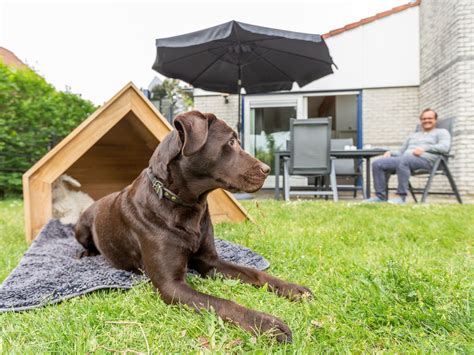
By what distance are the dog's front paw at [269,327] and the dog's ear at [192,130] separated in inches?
31.5

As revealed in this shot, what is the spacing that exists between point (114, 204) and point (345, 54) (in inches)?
359

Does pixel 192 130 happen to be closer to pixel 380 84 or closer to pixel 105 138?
pixel 105 138

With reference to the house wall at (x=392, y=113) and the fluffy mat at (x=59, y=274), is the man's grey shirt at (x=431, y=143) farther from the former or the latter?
the fluffy mat at (x=59, y=274)

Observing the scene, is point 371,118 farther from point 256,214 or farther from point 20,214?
point 20,214

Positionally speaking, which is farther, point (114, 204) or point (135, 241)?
point (114, 204)

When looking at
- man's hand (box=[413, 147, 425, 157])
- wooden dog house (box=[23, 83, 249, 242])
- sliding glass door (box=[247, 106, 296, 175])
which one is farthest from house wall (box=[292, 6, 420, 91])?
wooden dog house (box=[23, 83, 249, 242])

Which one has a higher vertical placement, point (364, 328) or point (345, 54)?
point (345, 54)

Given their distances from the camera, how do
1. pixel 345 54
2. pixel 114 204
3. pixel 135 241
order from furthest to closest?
pixel 345 54 → pixel 114 204 → pixel 135 241

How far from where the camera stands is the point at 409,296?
1.52 meters

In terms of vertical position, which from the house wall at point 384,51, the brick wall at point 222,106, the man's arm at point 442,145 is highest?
the house wall at point 384,51

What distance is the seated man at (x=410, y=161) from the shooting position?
19.5 ft

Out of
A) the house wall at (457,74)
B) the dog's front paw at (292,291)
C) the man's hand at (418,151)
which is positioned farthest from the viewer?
the house wall at (457,74)

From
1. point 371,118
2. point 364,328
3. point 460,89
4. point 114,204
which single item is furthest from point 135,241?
point 371,118

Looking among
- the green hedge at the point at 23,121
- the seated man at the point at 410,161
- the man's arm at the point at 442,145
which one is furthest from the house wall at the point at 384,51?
the green hedge at the point at 23,121
